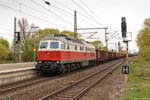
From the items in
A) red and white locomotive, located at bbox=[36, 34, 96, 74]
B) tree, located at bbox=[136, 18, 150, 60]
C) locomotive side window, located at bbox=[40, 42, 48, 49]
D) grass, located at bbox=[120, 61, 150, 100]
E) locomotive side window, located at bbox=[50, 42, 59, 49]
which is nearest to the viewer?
grass, located at bbox=[120, 61, 150, 100]

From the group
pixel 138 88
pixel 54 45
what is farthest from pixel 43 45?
pixel 138 88

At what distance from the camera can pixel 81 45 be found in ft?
83.4

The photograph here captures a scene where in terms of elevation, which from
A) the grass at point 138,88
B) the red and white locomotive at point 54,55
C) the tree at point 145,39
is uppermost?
the tree at point 145,39

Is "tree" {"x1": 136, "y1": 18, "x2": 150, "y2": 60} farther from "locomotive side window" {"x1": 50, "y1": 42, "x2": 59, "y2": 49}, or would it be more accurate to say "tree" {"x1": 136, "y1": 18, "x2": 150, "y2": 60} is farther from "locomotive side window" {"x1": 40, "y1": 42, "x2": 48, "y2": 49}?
"locomotive side window" {"x1": 40, "y1": 42, "x2": 48, "y2": 49}

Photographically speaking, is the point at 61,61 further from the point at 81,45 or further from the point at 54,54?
the point at 81,45

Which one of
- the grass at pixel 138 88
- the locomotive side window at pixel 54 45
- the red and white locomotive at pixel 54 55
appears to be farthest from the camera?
the locomotive side window at pixel 54 45

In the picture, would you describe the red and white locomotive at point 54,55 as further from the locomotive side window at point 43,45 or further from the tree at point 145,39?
the tree at point 145,39

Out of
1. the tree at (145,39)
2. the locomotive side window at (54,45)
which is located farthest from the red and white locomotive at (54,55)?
the tree at (145,39)

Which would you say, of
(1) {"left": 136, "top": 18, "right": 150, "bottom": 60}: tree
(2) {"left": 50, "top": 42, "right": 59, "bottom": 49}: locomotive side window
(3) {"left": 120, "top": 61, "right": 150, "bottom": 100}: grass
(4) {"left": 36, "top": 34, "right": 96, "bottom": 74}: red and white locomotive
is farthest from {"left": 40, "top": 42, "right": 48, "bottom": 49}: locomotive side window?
(1) {"left": 136, "top": 18, "right": 150, "bottom": 60}: tree

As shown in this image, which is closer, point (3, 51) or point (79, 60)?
point (79, 60)

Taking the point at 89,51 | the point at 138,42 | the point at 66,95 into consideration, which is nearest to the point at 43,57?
the point at 66,95

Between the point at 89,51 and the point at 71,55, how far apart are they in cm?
898

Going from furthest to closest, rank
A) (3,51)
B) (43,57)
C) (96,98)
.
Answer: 1. (3,51)
2. (43,57)
3. (96,98)

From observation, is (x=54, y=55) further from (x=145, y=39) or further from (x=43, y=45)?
(x=145, y=39)
